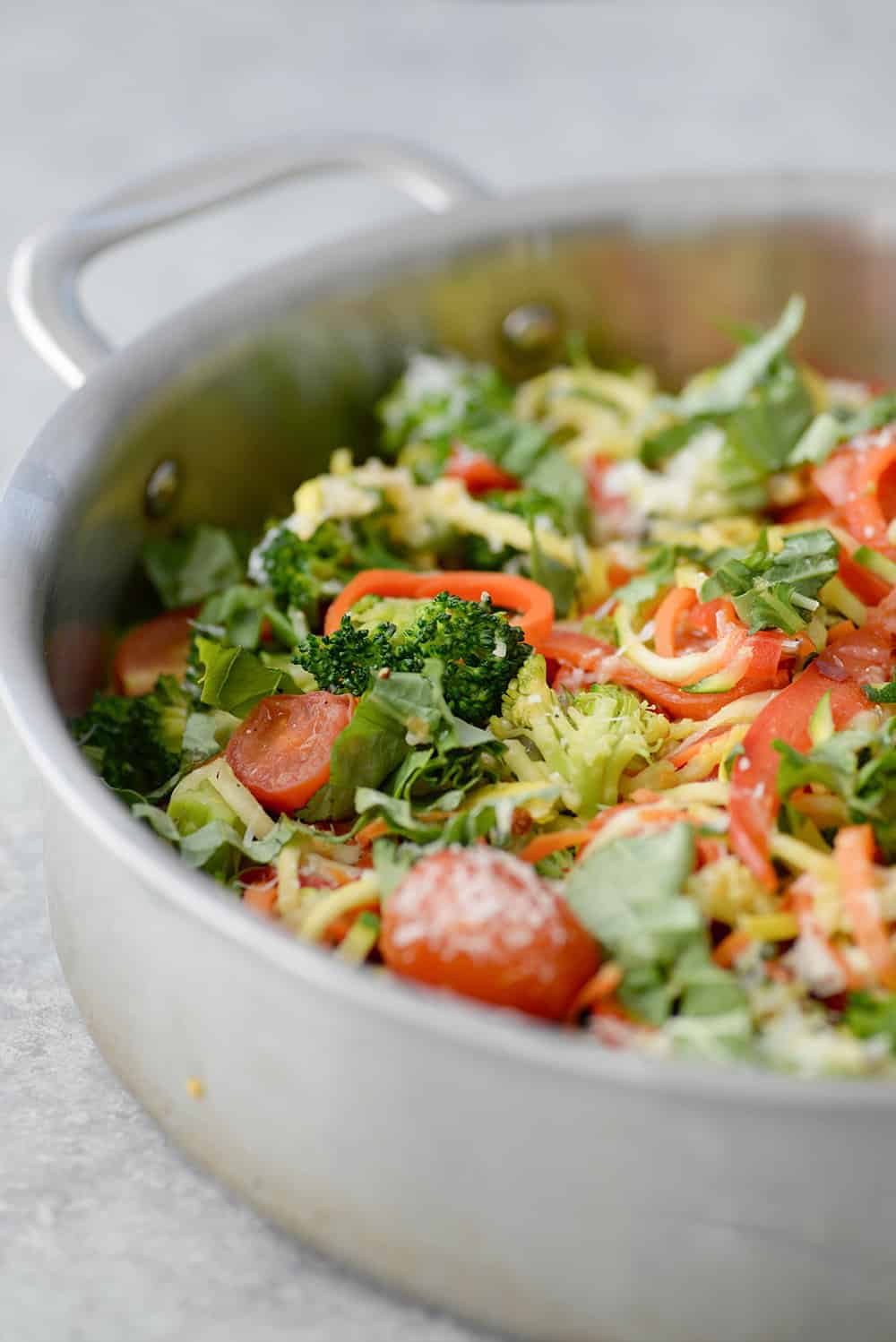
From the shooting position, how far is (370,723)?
5.97 feet

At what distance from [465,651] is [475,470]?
0.66 m

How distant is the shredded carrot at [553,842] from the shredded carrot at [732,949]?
198 millimetres

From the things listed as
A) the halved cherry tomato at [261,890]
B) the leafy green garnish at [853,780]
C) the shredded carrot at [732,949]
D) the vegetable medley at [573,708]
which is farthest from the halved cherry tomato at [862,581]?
the halved cherry tomato at [261,890]

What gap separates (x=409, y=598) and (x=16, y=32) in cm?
313

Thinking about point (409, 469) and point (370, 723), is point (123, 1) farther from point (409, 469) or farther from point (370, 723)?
point (370, 723)

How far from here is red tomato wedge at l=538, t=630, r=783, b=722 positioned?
1892 millimetres

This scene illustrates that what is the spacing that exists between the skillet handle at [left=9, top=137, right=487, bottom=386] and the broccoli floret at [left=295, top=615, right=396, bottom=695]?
0.61 m

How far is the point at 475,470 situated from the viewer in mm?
2461

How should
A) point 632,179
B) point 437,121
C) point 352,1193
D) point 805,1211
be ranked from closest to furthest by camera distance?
point 805,1211 < point 352,1193 < point 632,179 < point 437,121

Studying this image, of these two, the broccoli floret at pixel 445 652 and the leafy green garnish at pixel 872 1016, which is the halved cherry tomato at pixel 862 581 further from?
the leafy green garnish at pixel 872 1016

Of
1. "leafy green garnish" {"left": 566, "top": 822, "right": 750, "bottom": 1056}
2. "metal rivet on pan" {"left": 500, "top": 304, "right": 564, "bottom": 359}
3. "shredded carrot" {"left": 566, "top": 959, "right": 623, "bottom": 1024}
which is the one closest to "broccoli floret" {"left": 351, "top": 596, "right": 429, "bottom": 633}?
"leafy green garnish" {"left": 566, "top": 822, "right": 750, "bottom": 1056}

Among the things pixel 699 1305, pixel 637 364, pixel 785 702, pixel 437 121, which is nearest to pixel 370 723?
pixel 785 702

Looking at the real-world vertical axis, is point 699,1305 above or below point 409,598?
below

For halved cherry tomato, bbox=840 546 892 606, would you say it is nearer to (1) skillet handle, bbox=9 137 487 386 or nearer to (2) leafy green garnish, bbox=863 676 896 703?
(2) leafy green garnish, bbox=863 676 896 703
